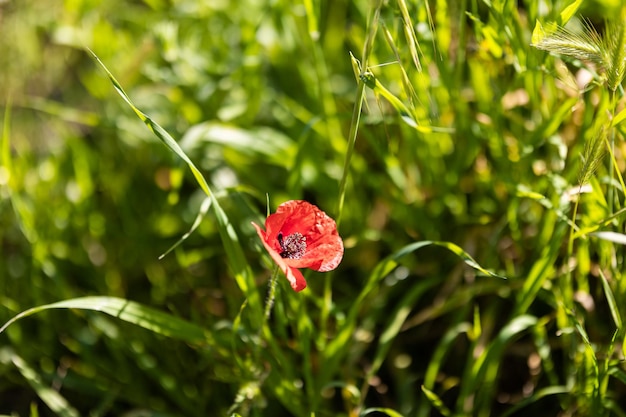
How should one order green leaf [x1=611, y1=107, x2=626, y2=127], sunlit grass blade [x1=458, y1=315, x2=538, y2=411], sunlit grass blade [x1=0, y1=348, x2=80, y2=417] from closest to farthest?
1. green leaf [x1=611, y1=107, x2=626, y2=127]
2. sunlit grass blade [x1=458, y1=315, x2=538, y2=411]
3. sunlit grass blade [x1=0, y1=348, x2=80, y2=417]

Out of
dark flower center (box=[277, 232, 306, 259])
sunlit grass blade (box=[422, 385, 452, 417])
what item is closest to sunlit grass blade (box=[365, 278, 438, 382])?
sunlit grass blade (box=[422, 385, 452, 417])

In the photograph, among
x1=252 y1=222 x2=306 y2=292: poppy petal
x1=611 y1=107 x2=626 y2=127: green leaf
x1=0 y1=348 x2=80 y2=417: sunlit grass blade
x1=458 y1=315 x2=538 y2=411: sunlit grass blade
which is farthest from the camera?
x1=0 y1=348 x2=80 y2=417: sunlit grass blade

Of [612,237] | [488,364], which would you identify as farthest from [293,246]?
[612,237]

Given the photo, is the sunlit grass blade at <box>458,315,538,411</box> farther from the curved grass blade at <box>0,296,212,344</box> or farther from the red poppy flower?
the curved grass blade at <box>0,296,212,344</box>

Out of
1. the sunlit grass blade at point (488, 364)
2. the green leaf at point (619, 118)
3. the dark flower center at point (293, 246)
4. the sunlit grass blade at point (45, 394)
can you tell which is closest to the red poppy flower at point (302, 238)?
the dark flower center at point (293, 246)

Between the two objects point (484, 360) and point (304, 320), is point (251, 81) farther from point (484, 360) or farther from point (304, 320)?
point (484, 360)

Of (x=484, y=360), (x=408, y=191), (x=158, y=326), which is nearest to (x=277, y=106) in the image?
(x=408, y=191)

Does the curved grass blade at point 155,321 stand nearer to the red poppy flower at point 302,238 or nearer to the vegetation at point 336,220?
the vegetation at point 336,220

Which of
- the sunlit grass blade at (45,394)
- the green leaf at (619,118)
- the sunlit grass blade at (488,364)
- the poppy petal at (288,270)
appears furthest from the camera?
the sunlit grass blade at (45,394)
